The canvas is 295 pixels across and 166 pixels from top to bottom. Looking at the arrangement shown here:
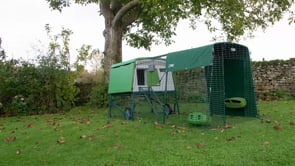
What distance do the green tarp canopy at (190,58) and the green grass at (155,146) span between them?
139 cm

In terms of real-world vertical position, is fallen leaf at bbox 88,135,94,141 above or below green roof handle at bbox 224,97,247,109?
below

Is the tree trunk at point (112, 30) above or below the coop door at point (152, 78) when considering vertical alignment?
above

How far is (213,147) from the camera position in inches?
166

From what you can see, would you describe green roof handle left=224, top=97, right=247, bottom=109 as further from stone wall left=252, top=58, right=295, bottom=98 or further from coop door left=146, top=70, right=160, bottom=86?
stone wall left=252, top=58, right=295, bottom=98

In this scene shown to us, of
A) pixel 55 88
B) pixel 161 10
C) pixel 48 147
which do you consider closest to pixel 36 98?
pixel 55 88

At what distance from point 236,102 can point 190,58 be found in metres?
2.21

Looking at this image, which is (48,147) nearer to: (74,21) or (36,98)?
(36,98)

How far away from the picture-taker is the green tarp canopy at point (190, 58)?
220 inches

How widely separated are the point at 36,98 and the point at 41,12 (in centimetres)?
448

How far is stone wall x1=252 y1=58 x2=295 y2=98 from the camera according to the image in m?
12.3

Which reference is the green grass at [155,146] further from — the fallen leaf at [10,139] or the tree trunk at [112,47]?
the tree trunk at [112,47]

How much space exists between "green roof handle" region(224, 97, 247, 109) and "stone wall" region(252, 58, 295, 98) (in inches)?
247

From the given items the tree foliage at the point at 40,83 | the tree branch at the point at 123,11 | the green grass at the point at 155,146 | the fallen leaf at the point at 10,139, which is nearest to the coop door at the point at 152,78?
the green grass at the point at 155,146

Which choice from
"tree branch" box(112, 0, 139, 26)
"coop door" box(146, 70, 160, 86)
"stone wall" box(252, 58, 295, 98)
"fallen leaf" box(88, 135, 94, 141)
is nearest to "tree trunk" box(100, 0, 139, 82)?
"tree branch" box(112, 0, 139, 26)
